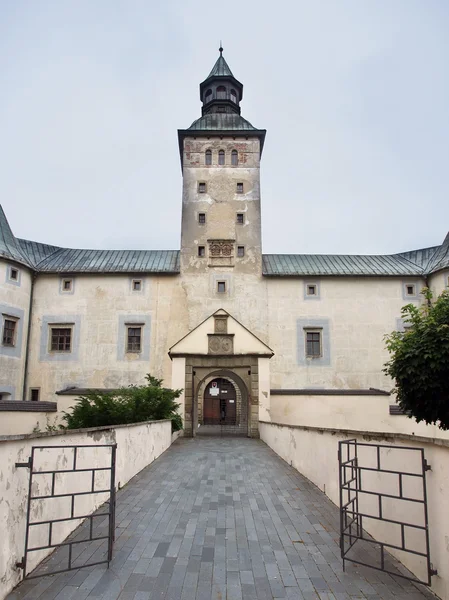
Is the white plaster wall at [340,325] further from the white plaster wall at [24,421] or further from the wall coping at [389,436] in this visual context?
the wall coping at [389,436]

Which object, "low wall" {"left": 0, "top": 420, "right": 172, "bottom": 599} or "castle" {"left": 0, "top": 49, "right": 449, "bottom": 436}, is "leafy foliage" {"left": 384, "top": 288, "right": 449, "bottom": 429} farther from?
"castle" {"left": 0, "top": 49, "right": 449, "bottom": 436}

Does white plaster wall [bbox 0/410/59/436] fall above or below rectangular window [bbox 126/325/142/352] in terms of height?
below

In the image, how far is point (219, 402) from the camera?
116 feet

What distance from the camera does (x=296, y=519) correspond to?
23.5 ft

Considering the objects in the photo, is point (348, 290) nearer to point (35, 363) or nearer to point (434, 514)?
point (35, 363)

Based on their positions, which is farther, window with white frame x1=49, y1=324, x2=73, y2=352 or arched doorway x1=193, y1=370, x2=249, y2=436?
arched doorway x1=193, y1=370, x2=249, y2=436

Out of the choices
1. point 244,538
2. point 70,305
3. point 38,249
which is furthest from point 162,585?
point 38,249

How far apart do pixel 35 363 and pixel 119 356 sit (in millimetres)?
4941

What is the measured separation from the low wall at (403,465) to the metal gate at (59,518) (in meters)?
3.44

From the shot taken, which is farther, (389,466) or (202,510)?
(202,510)

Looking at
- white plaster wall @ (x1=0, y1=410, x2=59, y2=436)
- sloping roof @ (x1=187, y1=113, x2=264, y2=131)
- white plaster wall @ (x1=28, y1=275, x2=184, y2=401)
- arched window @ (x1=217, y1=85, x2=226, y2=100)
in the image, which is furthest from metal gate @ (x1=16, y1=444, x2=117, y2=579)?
arched window @ (x1=217, y1=85, x2=226, y2=100)

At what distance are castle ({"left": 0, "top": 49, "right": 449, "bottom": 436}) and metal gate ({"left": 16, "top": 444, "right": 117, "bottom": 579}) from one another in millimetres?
19379

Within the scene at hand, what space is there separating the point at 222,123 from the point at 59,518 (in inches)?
1174

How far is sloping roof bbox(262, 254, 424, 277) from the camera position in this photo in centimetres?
2833
